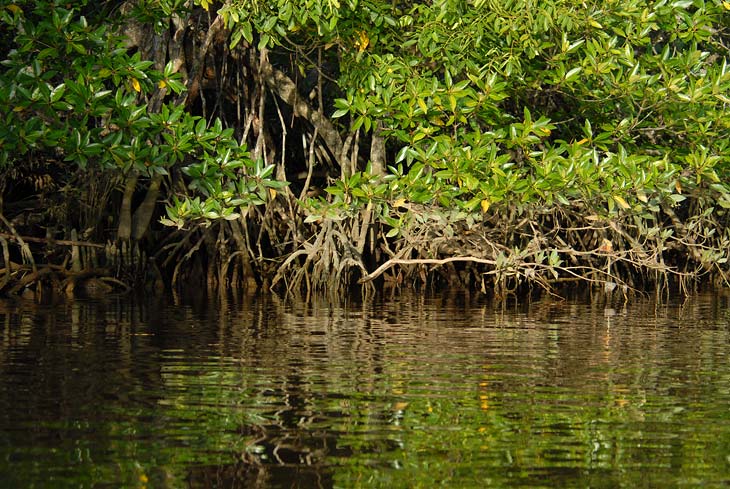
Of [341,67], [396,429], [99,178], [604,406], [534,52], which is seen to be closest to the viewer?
[396,429]

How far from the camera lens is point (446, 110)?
32.4 ft

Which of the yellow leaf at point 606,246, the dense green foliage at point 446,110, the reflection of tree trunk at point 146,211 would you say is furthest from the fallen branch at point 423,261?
the reflection of tree trunk at point 146,211

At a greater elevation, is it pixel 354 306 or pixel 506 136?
pixel 506 136

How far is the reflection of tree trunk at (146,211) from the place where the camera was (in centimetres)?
Answer: 1212

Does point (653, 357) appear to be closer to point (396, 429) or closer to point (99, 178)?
point (396, 429)

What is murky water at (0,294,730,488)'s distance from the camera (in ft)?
13.8

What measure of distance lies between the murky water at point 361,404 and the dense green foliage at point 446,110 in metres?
1.27

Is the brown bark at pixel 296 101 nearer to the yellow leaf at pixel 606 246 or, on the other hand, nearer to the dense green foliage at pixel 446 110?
the dense green foliage at pixel 446 110

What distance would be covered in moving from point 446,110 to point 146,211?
3383mm

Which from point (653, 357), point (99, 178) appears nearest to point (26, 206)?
point (99, 178)

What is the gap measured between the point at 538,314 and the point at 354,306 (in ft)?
4.74

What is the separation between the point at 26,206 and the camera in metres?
12.6

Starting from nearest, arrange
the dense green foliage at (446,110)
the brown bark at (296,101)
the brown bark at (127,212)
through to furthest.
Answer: the dense green foliage at (446,110)
the brown bark at (296,101)
the brown bark at (127,212)

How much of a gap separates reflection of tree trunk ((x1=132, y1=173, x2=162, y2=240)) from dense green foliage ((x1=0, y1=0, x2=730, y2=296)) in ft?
3.35
